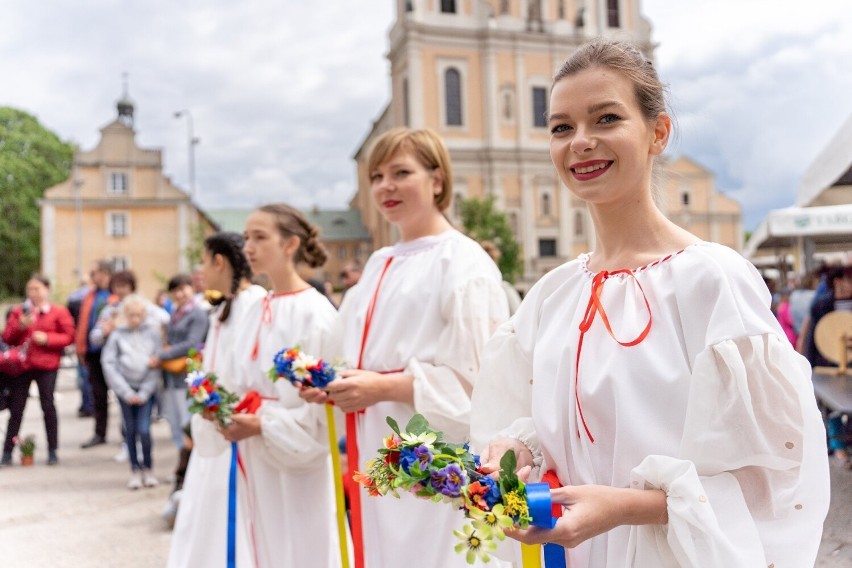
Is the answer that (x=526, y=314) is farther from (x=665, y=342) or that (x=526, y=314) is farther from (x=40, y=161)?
(x=40, y=161)

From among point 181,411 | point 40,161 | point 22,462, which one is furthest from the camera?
point 22,462

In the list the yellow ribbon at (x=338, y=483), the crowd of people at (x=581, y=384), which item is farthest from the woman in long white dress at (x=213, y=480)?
the yellow ribbon at (x=338, y=483)

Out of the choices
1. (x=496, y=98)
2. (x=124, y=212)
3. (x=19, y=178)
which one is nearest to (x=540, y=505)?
(x=19, y=178)

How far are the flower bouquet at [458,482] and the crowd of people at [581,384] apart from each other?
66 mm

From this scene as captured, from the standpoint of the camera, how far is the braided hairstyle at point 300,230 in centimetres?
351

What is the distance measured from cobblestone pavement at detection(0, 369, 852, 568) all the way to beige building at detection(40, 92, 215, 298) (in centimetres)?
3461

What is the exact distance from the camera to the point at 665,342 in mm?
1455

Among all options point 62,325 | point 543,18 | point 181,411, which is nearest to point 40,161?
point 62,325

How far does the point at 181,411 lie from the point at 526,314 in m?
6.44

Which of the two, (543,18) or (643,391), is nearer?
(643,391)

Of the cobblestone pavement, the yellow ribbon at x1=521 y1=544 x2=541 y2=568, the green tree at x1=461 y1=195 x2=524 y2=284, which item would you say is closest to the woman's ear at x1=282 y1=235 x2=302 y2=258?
the yellow ribbon at x1=521 y1=544 x2=541 y2=568

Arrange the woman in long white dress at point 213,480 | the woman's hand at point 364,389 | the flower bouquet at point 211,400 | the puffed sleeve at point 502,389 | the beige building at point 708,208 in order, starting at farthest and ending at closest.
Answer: the beige building at point 708,208
the woman in long white dress at point 213,480
the flower bouquet at point 211,400
the woman's hand at point 364,389
the puffed sleeve at point 502,389

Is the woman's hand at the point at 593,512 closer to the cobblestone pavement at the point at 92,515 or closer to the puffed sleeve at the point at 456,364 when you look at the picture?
the puffed sleeve at the point at 456,364

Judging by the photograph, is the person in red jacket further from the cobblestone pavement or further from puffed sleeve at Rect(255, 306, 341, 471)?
puffed sleeve at Rect(255, 306, 341, 471)
